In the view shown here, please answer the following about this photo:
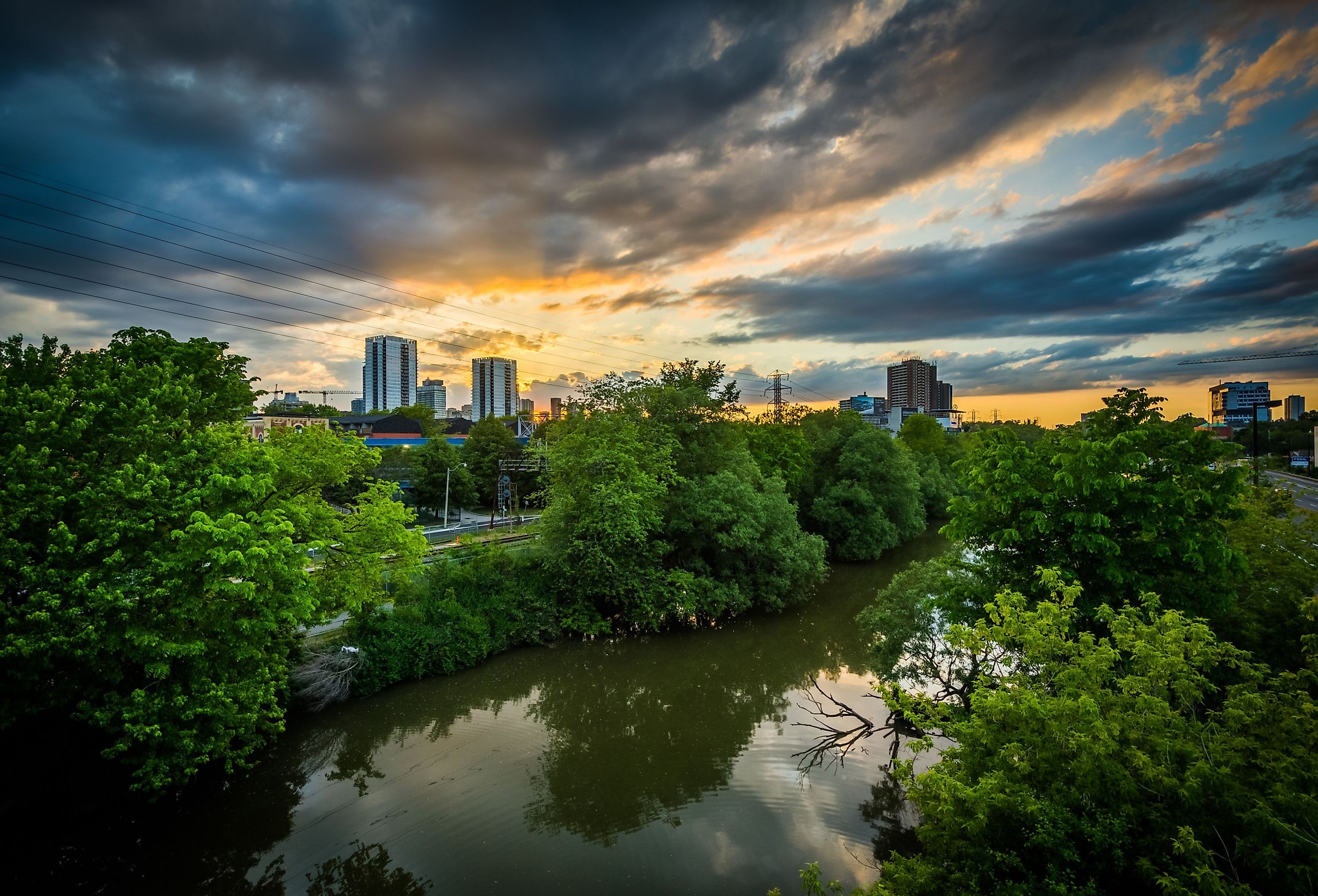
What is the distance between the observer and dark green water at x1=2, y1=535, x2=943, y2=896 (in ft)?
35.9

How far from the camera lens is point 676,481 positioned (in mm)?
27203

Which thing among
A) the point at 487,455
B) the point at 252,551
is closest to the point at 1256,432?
the point at 252,551

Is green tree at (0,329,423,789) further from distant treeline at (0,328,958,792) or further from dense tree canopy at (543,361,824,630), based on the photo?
dense tree canopy at (543,361,824,630)

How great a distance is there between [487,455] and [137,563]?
1575 inches

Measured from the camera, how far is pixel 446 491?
41469mm

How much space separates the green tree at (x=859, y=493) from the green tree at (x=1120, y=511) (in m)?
22.8

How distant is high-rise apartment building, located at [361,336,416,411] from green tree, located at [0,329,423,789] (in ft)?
485

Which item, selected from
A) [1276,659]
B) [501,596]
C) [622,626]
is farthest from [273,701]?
[1276,659]

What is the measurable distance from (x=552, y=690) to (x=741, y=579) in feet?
33.6

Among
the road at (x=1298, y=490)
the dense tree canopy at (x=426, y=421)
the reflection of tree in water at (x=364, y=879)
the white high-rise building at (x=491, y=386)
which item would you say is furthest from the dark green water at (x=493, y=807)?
the white high-rise building at (x=491, y=386)

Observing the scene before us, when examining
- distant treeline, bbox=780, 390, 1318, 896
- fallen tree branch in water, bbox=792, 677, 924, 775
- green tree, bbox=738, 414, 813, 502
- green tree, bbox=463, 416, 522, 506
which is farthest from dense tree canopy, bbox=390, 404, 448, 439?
distant treeline, bbox=780, 390, 1318, 896

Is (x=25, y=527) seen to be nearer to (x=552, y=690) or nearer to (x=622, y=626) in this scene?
(x=552, y=690)

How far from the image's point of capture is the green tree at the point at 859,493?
36.2 meters

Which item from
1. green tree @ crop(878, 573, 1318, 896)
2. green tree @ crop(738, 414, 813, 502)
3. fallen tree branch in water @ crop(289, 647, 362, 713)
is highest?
green tree @ crop(738, 414, 813, 502)
